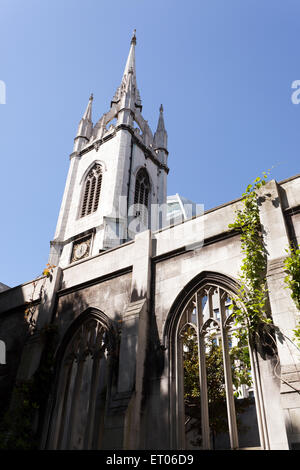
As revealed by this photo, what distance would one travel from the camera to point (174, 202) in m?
57.1

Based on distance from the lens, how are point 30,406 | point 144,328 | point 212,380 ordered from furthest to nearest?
point 212,380
point 30,406
point 144,328

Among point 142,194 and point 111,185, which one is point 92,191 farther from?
point 142,194

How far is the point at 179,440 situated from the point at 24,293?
26.1 ft

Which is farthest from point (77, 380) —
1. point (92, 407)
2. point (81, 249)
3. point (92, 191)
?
point (92, 191)

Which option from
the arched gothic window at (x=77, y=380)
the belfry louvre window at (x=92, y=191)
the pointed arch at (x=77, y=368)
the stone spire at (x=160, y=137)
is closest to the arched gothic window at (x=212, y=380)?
the pointed arch at (x=77, y=368)

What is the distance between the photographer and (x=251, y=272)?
849cm

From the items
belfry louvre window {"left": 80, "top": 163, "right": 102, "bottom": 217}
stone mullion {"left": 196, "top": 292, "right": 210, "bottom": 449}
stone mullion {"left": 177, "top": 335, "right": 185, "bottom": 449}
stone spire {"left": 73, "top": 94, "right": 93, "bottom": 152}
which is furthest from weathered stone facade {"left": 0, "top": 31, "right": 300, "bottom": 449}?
stone spire {"left": 73, "top": 94, "right": 93, "bottom": 152}

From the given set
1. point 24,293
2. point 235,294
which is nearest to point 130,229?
point 24,293

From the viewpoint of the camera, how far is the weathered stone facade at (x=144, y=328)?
24.5ft

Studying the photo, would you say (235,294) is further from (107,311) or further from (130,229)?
(130,229)

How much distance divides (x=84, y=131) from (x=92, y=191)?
810cm

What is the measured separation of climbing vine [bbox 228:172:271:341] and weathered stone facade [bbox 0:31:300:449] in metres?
0.23

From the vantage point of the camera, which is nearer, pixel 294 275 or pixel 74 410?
pixel 294 275

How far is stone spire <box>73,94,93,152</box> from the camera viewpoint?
33.7m
